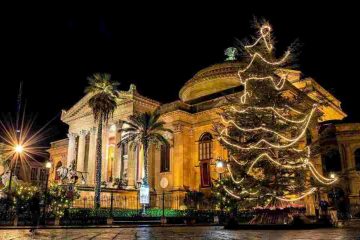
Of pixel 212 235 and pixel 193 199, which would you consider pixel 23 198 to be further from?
pixel 212 235

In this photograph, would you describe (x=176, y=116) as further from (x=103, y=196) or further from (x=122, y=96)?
(x=103, y=196)

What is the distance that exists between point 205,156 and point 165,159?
14.5ft

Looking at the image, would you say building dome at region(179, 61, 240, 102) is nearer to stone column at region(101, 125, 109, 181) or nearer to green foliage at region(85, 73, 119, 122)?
stone column at region(101, 125, 109, 181)

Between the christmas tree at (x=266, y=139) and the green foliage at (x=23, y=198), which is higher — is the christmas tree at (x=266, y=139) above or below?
above

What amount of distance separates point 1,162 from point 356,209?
Answer: 123 feet

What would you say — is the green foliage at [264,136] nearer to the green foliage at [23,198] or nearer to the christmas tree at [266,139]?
the christmas tree at [266,139]

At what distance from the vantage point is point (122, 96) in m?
39.7

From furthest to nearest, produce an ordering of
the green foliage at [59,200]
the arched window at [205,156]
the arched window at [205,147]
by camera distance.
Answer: the arched window at [205,147]
the arched window at [205,156]
the green foliage at [59,200]

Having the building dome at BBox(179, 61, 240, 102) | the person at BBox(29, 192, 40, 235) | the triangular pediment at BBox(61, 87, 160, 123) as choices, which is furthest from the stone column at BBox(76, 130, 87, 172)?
the person at BBox(29, 192, 40, 235)

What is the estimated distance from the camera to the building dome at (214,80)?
141 feet

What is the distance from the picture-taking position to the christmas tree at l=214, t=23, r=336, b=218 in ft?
59.3

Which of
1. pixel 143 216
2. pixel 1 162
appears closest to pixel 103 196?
pixel 143 216

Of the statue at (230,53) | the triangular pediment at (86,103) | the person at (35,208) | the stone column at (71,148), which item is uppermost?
the statue at (230,53)

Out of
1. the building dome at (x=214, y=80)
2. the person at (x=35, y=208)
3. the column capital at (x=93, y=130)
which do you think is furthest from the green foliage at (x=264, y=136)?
the column capital at (x=93, y=130)
